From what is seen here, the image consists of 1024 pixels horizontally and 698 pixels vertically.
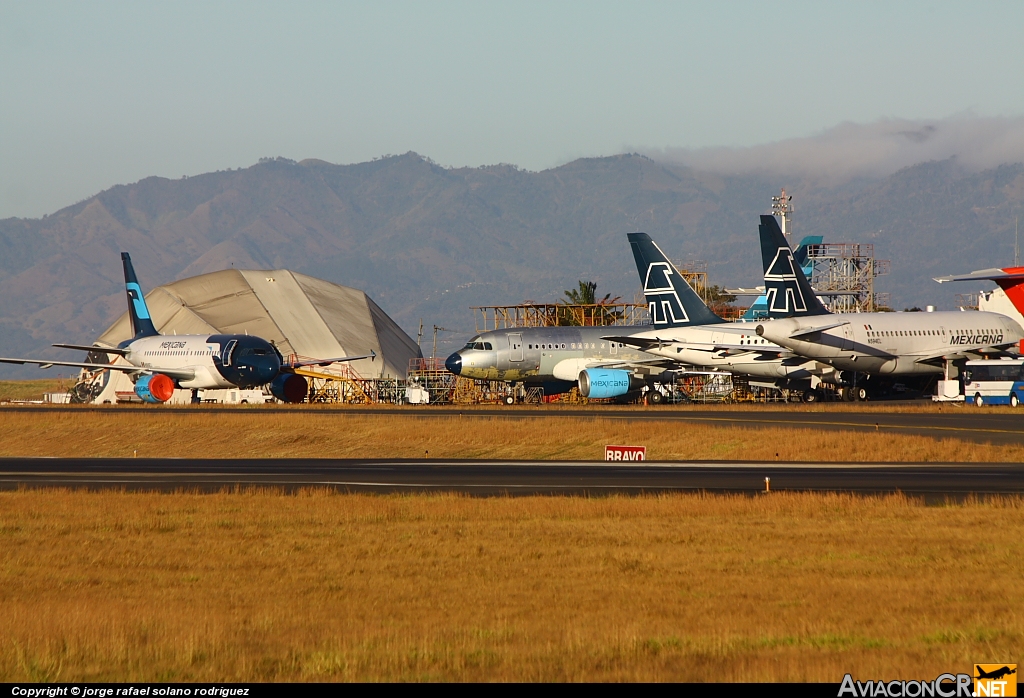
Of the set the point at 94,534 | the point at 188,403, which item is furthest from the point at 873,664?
the point at 188,403

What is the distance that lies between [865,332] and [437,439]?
36.5m

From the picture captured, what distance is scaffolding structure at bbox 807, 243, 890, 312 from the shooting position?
12025 cm

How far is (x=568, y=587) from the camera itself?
51.8 feet

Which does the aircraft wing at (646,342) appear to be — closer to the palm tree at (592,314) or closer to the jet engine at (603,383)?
the jet engine at (603,383)

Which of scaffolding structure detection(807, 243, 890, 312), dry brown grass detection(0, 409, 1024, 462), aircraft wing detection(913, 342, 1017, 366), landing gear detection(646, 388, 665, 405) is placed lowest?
dry brown grass detection(0, 409, 1024, 462)

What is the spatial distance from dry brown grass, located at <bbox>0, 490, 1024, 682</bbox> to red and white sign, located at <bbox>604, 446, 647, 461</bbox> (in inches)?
568

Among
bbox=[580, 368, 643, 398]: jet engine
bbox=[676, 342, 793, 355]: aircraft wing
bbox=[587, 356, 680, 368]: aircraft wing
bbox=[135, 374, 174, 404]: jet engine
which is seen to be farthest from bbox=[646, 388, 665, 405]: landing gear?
bbox=[135, 374, 174, 404]: jet engine

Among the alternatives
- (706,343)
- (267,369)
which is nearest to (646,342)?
(706,343)

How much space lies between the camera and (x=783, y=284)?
75562 mm

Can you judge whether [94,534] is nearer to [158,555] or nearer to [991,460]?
[158,555]

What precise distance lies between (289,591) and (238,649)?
3585mm

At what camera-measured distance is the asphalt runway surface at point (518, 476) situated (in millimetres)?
28859

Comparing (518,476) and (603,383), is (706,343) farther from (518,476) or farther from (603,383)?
(518,476)

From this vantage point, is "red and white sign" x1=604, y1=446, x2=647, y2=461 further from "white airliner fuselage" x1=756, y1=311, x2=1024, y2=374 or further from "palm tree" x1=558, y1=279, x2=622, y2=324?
"palm tree" x1=558, y1=279, x2=622, y2=324
